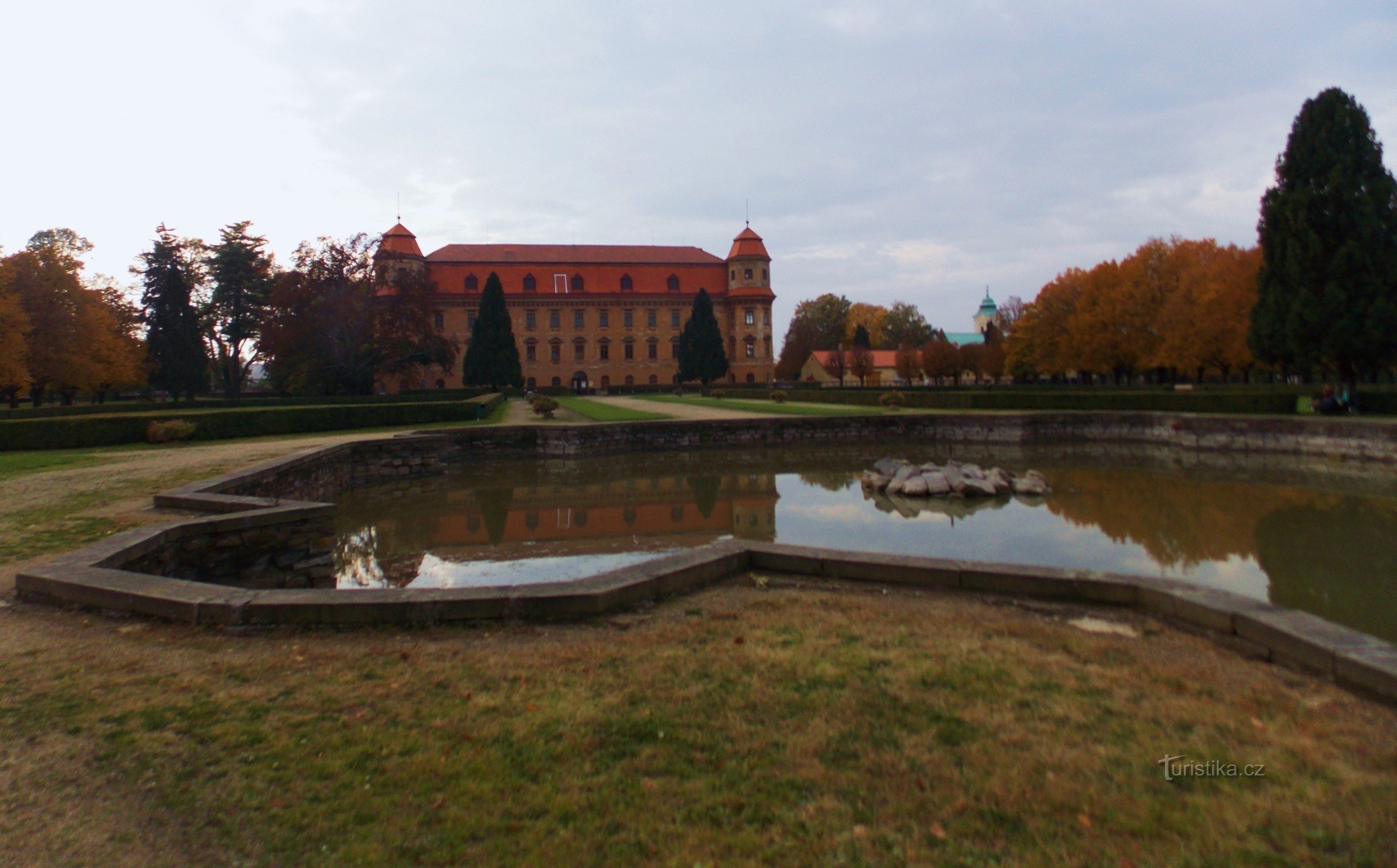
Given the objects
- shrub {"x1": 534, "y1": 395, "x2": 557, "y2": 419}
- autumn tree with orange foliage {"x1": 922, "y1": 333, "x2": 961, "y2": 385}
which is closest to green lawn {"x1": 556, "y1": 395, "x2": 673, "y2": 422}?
shrub {"x1": 534, "y1": 395, "x2": 557, "y2": 419}

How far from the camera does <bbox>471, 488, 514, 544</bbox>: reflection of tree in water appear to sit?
1119cm

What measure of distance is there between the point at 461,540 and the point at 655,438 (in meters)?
11.8

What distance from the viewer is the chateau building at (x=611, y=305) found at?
6888 cm

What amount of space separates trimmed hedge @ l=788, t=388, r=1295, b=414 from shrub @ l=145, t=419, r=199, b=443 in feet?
79.5

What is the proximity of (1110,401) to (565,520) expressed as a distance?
73.5 ft

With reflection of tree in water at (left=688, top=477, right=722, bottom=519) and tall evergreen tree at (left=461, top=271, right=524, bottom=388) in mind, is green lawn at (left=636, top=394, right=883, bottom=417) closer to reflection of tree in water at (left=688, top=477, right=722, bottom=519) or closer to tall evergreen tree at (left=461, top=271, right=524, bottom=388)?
reflection of tree in water at (left=688, top=477, right=722, bottom=519)

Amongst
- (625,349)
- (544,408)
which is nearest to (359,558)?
(544,408)

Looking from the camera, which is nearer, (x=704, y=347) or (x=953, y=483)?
(x=953, y=483)

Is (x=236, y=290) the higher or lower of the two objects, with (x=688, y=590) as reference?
higher

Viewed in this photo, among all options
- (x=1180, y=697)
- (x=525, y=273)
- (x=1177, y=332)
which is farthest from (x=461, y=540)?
(x=525, y=273)

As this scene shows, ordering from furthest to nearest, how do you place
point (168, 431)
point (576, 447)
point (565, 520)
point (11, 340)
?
point (11, 340)
point (576, 447)
point (168, 431)
point (565, 520)

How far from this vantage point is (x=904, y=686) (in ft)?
11.9

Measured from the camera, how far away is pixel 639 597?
526 centimetres

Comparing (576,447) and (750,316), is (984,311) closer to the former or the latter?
(750,316)
